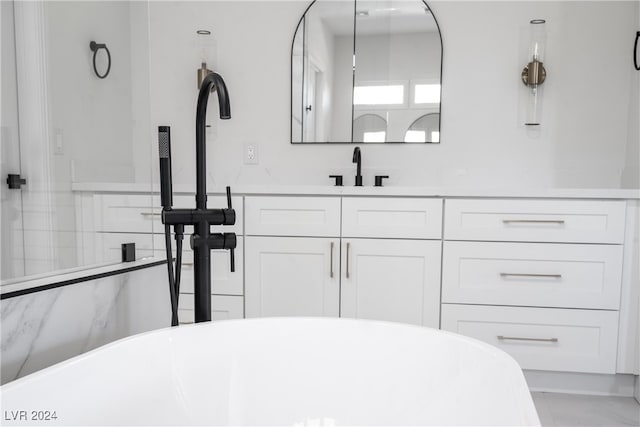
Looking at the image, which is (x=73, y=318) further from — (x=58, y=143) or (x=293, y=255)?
(x=293, y=255)

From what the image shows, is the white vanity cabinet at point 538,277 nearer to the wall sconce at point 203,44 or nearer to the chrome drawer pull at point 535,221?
the chrome drawer pull at point 535,221

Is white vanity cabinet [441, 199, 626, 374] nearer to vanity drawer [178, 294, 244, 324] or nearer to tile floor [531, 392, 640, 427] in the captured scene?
tile floor [531, 392, 640, 427]

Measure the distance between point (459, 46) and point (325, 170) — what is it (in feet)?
3.13

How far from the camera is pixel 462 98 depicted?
7.57 feet

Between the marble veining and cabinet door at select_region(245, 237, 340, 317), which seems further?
cabinet door at select_region(245, 237, 340, 317)

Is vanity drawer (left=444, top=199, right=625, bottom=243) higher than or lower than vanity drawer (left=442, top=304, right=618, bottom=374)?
higher

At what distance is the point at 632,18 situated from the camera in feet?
7.14

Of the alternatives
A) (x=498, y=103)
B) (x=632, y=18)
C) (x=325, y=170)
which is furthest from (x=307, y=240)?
(x=632, y=18)

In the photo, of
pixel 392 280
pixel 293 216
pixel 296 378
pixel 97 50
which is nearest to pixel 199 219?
pixel 296 378

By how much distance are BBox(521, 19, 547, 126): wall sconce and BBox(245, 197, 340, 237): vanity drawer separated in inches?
46.7

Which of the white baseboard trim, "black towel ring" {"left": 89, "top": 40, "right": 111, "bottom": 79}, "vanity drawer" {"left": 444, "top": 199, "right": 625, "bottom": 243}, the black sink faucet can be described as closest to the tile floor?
the white baseboard trim

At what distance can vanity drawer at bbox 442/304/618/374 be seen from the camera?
1.77m

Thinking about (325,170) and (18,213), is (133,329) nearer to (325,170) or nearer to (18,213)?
(18,213)

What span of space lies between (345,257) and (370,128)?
2.74ft
